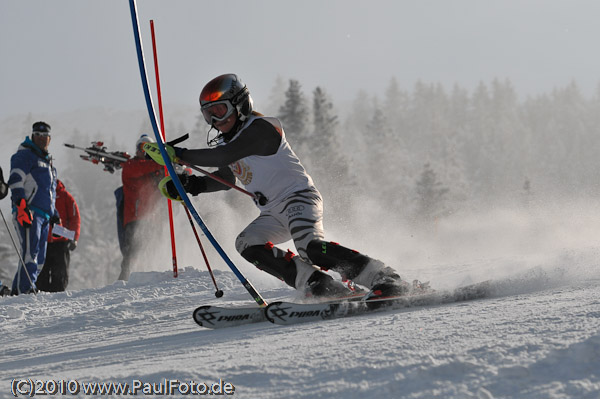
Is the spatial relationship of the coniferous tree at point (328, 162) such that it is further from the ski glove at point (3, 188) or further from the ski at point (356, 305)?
the ski at point (356, 305)

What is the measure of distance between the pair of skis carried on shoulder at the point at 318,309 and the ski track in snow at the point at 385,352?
0.11 m

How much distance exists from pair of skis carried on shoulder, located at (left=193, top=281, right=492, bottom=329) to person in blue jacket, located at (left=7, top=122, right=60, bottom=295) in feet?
15.3

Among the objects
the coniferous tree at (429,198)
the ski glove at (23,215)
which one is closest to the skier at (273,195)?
the ski glove at (23,215)

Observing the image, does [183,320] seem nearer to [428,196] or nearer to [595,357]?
[595,357]

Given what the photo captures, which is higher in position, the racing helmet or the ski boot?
the racing helmet

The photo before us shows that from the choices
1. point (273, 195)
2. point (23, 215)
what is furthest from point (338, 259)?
point (23, 215)

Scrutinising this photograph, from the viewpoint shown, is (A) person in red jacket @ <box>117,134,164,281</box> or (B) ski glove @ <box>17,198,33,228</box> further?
(A) person in red jacket @ <box>117,134,164,281</box>

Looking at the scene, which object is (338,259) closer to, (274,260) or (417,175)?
(274,260)

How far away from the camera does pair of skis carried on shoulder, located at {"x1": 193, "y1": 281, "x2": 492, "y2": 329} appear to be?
3729 mm

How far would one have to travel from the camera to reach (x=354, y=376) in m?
2.10

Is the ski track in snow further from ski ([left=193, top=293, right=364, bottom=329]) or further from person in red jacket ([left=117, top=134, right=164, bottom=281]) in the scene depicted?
person in red jacket ([left=117, top=134, right=164, bottom=281])

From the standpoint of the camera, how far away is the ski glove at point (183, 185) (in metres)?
4.60

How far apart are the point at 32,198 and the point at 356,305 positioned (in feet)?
18.8

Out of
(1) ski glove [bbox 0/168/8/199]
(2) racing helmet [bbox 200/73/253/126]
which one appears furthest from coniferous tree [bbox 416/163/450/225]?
(2) racing helmet [bbox 200/73/253/126]
